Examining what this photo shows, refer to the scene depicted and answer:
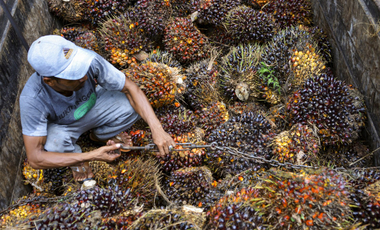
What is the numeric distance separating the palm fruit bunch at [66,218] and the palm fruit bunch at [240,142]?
1171 mm

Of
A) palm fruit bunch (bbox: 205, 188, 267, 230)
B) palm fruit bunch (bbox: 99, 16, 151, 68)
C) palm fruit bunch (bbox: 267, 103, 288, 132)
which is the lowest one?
palm fruit bunch (bbox: 205, 188, 267, 230)

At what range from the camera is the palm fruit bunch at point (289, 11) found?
3.67 meters

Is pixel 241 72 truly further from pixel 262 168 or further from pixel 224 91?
pixel 262 168

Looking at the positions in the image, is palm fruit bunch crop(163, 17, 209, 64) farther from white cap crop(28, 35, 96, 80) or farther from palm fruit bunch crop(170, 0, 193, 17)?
white cap crop(28, 35, 96, 80)

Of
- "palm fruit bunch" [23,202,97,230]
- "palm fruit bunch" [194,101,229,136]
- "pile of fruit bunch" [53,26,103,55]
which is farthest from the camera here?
"pile of fruit bunch" [53,26,103,55]

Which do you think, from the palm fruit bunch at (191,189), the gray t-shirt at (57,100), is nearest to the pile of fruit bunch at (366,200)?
the palm fruit bunch at (191,189)

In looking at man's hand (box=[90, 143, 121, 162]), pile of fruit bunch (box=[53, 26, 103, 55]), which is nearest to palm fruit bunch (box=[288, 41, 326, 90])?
man's hand (box=[90, 143, 121, 162])

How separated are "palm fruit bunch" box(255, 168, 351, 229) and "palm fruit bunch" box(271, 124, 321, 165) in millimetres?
588

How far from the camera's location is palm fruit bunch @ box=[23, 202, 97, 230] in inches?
77.7

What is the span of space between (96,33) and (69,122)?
1655mm

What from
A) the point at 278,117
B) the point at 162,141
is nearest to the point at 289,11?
the point at 278,117

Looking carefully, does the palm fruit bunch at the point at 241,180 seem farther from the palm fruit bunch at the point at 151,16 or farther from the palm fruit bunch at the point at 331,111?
the palm fruit bunch at the point at 151,16

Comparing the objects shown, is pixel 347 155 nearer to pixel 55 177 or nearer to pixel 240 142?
pixel 240 142

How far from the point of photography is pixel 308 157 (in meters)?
2.61
